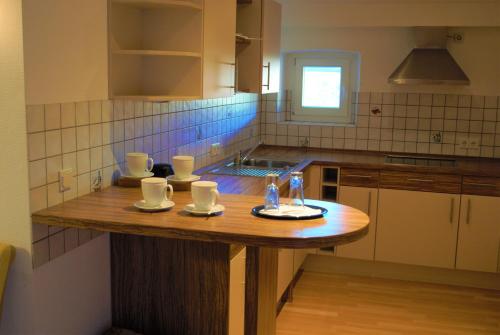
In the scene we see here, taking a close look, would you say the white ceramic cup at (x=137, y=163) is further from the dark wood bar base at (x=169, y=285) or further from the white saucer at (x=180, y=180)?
the dark wood bar base at (x=169, y=285)

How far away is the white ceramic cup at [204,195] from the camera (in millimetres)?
2289

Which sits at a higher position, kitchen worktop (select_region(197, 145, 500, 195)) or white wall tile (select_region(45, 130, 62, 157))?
white wall tile (select_region(45, 130, 62, 157))

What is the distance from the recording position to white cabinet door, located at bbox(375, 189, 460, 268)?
4.52m

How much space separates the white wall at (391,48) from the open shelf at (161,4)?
2437mm

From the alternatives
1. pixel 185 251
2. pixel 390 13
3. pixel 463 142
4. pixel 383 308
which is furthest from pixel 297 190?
pixel 463 142

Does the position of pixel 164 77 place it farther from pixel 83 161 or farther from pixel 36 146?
pixel 36 146

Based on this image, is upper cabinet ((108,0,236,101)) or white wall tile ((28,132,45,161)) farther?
upper cabinet ((108,0,236,101))

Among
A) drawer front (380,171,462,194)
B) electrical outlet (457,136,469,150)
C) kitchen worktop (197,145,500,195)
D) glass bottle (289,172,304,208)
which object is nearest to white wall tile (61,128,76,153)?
glass bottle (289,172,304,208)

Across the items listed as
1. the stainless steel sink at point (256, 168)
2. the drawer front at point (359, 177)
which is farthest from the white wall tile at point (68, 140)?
the drawer front at point (359, 177)

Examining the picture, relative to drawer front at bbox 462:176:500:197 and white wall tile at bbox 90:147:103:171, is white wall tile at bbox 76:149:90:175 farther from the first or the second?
drawer front at bbox 462:176:500:197

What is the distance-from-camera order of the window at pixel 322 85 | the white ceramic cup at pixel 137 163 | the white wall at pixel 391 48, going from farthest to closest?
the window at pixel 322 85, the white wall at pixel 391 48, the white ceramic cup at pixel 137 163

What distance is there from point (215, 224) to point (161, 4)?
117 cm

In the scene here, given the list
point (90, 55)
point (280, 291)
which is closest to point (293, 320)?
point (280, 291)

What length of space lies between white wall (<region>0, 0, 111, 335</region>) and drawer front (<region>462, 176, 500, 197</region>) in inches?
119
